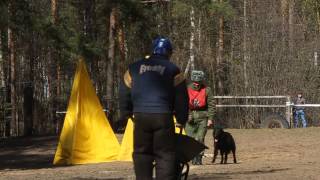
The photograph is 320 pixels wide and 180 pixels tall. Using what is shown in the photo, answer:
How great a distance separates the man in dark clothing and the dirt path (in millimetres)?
3997

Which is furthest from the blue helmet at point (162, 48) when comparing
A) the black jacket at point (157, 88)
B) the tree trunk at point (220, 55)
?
the tree trunk at point (220, 55)

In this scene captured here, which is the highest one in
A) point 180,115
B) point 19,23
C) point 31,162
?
point 19,23

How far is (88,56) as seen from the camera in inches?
1099

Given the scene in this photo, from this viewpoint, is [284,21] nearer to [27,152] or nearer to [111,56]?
[111,56]

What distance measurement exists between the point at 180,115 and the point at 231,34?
32.5 metres

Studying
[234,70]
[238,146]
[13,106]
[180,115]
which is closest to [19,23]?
[238,146]

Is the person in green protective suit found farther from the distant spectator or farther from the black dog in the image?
the distant spectator

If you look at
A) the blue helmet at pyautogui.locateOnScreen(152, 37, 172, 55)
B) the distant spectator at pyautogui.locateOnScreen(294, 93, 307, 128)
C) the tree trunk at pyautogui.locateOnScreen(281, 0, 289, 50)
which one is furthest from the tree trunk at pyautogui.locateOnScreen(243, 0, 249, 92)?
the blue helmet at pyautogui.locateOnScreen(152, 37, 172, 55)

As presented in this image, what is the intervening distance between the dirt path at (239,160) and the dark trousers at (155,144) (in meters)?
3.99

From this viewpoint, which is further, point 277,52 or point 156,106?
point 277,52

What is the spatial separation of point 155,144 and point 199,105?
20.0 ft

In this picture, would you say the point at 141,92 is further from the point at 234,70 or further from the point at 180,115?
the point at 234,70

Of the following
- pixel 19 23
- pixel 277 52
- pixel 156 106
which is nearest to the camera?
pixel 156 106

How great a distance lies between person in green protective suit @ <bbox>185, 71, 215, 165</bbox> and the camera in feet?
44.4
